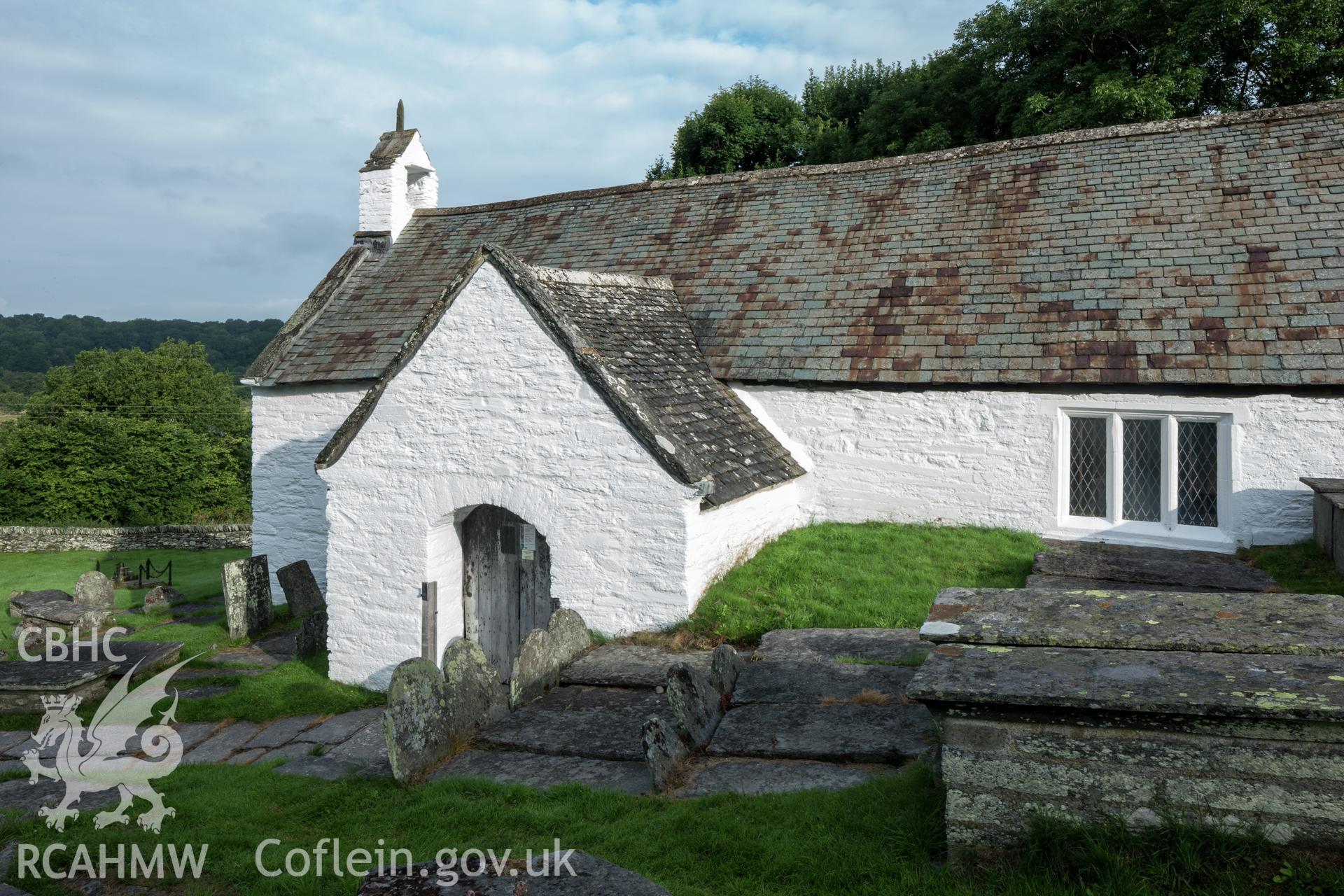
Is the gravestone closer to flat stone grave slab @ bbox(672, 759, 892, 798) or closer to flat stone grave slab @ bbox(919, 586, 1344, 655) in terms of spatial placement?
flat stone grave slab @ bbox(919, 586, 1344, 655)

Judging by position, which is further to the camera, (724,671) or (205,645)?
(205,645)

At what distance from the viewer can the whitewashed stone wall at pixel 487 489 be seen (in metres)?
9.19

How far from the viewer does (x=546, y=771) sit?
628 centimetres

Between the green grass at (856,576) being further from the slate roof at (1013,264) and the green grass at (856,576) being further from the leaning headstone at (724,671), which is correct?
the slate roof at (1013,264)

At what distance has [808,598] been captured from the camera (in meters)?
9.74

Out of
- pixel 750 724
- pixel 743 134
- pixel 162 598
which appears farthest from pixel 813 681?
pixel 743 134

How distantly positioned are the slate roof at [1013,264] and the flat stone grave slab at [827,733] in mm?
6263

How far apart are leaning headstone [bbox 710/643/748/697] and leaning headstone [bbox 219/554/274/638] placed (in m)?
9.56

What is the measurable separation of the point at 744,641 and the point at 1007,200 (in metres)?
9.06

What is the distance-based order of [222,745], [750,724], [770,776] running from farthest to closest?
1. [222,745]
2. [750,724]
3. [770,776]

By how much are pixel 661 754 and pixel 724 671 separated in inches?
70.3

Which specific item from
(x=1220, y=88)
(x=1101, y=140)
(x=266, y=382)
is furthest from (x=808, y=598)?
(x=1220, y=88)

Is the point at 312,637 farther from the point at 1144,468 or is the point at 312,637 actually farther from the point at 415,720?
the point at 1144,468

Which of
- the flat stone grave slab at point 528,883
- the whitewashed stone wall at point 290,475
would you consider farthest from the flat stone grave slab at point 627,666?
the whitewashed stone wall at point 290,475
